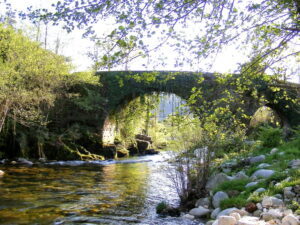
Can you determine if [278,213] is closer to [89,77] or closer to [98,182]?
[98,182]

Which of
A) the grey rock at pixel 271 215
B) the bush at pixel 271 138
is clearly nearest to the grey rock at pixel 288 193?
the grey rock at pixel 271 215

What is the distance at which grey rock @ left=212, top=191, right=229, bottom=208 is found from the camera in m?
5.31

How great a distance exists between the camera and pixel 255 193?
4.80 m

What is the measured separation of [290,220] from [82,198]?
4.80m

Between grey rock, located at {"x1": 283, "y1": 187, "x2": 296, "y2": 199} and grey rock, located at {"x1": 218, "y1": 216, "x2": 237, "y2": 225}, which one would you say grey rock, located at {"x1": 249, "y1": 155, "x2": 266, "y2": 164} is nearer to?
grey rock, located at {"x1": 283, "y1": 187, "x2": 296, "y2": 199}

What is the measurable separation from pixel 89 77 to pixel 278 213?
14049 mm

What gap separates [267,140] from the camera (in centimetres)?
905

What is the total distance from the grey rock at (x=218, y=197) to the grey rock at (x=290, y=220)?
1808mm

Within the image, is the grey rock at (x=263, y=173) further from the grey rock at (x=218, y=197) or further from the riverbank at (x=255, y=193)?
the grey rock at (x=218, y=197)

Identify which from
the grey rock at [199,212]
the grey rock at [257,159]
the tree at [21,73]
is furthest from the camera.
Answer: the tree at [21,73]

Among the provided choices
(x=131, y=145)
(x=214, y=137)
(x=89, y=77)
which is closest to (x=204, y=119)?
(x=214, y=137)

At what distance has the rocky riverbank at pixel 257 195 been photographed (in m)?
3.84

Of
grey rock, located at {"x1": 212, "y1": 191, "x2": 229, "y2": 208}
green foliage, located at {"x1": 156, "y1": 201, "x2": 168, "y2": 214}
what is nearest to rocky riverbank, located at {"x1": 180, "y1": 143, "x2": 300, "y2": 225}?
grey rock, located at {"x1": 212, "y1": 191, "x2": 229, "y2": 208}

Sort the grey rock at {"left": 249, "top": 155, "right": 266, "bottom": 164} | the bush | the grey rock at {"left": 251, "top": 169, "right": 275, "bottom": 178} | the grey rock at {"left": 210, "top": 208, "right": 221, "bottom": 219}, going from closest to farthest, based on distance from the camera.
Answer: the grey rock at {"left": 210, "top": 208, "right": 221, "bottom": 219}
the grey rock at {"left": 251, "top": 169, "right": 275, "bottom": 178}
the grey rock at {"left": 249, "top": 155, "right": 266, "bottom": 164}
the bush
